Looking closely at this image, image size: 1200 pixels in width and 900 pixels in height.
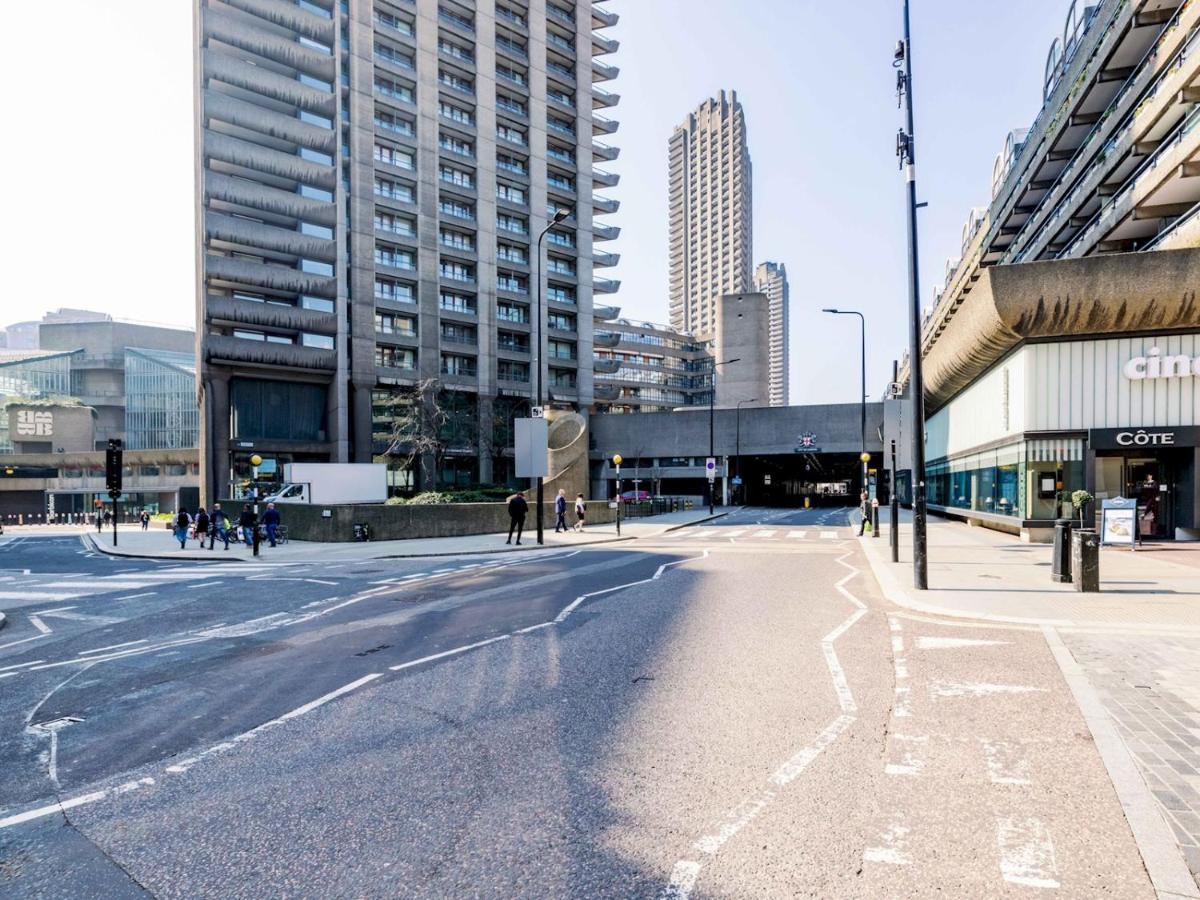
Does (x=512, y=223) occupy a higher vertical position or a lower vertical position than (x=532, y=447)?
higher

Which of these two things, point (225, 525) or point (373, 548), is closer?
point (373, 548)

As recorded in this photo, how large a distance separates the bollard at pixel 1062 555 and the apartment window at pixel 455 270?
5792 cm

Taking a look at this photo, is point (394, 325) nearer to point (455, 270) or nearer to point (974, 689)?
point (455, 270)

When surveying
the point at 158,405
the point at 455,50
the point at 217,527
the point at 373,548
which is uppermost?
the point at 455,50

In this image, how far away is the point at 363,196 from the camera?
189ft

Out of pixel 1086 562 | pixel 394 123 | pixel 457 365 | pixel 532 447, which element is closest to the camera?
pixel 1086 562

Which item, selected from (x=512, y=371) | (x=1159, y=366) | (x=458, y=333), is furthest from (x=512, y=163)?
(x=1159, y=366)

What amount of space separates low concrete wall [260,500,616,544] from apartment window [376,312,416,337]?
33270mm

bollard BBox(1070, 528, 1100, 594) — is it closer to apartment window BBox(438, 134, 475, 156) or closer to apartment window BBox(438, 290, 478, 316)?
apartment window BBox(438, 290, 478, 316)

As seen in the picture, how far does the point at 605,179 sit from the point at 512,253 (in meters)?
17.9

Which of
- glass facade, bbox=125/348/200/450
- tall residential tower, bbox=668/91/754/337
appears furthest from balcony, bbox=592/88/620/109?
tall residential tower, bbox=668/91/754/337

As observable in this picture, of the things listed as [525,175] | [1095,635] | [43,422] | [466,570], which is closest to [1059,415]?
[1095,635]

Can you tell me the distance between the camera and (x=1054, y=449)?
21.4 meters

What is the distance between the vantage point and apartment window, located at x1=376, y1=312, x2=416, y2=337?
5954 cm
